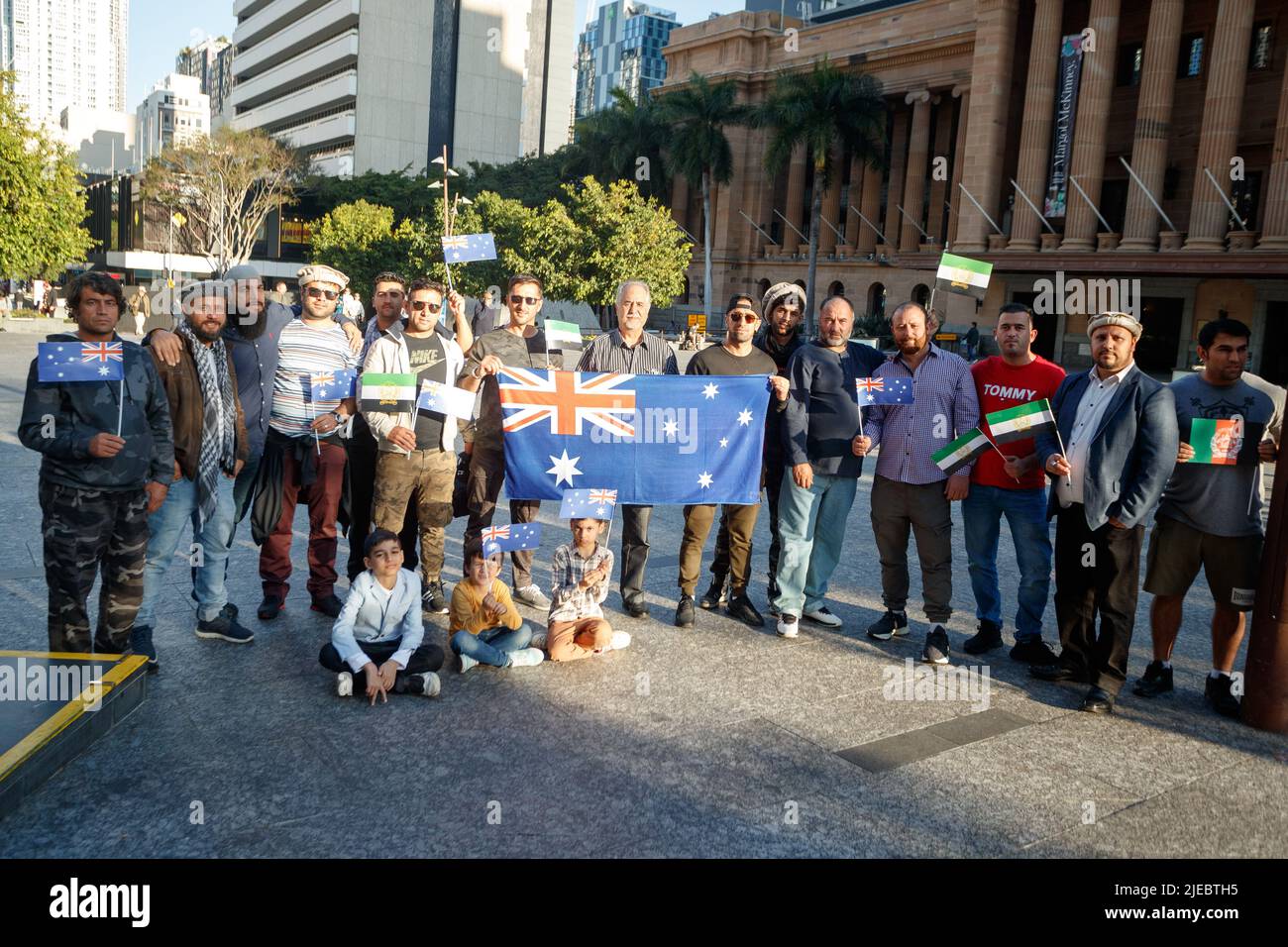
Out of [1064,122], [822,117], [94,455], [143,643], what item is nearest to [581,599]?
[143,643]

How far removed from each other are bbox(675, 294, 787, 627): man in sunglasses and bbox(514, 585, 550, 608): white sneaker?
943 millimetres

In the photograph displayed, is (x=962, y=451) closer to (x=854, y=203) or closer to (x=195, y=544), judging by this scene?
(x=195, y=544)

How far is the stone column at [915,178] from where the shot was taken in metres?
61.2

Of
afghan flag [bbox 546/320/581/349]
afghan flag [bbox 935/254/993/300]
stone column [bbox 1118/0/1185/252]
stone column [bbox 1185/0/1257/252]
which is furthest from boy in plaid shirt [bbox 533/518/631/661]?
stone column [bbox 1118/0/1185/252]

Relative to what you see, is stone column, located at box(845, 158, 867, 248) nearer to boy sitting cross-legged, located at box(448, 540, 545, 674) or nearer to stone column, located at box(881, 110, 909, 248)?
stone column, located at box(881, 110, 909, 248)

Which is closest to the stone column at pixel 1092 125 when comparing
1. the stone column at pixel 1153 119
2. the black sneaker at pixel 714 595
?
the stone column at pixel 1153 119

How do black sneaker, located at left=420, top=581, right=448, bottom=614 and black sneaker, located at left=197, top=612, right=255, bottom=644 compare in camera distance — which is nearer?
black sneaker, located at left=197, top=612, right=255, bottom=644

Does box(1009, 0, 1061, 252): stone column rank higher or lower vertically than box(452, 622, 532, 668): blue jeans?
higher

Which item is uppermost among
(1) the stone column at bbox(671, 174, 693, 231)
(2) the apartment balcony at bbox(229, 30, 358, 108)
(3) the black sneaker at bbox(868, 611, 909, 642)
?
(2) the apartment balcony at bbox(229, 30, 358, 108)

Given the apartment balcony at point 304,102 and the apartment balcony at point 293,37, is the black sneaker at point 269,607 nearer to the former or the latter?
the apartment balcony at point 304,102

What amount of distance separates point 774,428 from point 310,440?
10.2 feet

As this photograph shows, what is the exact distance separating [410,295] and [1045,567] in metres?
4.37

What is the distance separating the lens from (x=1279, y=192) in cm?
3616

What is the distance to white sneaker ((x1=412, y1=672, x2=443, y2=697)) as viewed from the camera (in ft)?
17.8
